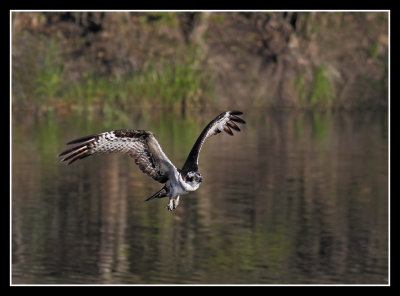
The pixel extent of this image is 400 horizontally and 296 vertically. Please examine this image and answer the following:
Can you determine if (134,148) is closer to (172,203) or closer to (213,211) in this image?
(172,203)

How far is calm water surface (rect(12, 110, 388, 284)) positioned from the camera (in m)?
25.5

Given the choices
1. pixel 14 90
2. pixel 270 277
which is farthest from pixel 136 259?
pixel 14 90

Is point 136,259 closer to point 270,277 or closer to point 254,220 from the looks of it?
point 270,277

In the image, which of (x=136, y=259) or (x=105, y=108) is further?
(x=105, y=108)

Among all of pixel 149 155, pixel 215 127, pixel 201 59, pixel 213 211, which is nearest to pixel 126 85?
pixel 201 59

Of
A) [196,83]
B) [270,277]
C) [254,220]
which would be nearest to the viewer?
[270,277]

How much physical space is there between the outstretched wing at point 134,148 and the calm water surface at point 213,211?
6751 mm

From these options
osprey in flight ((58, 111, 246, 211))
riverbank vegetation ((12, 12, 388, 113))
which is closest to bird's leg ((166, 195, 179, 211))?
osprey in flight ((58, 111, 246, 211))

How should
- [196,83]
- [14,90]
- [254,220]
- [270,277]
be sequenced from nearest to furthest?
[270,277], [254,220], [14,90], [196,83]

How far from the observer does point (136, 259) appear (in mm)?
25969

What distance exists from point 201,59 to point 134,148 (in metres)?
38.4

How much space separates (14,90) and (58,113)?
2934 mm

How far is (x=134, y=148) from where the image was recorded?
1730 cm

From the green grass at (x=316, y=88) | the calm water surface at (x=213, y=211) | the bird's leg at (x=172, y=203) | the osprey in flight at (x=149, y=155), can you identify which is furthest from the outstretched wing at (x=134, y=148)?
the green grass at (x=316, y=88)
